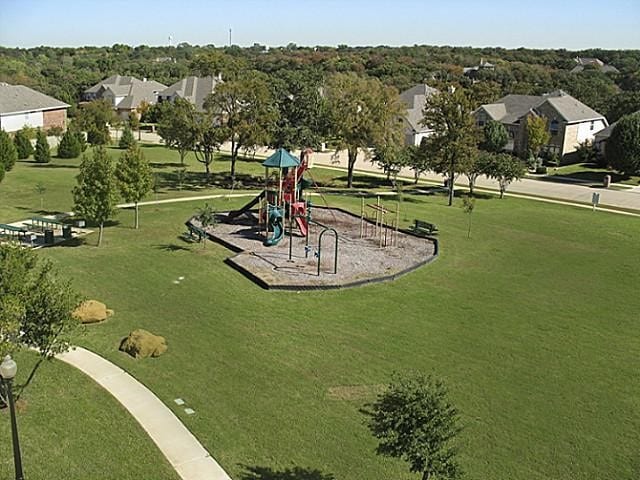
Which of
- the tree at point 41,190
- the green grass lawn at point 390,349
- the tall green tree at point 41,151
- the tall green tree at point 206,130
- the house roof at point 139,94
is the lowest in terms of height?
the green grass lawn at point 390,349

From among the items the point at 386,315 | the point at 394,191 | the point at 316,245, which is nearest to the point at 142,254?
the point at 316,245

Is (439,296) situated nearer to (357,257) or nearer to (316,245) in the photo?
(357,257)

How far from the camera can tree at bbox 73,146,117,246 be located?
2909 centimetres

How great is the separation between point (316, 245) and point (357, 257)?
2492mm

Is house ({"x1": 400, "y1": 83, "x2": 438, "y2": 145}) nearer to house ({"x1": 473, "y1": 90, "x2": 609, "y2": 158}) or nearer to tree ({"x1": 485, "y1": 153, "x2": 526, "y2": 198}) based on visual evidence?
house ({"x1": 473, "y1": 90, "x2": 609, "y2": 158})

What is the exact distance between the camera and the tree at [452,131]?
147 feet

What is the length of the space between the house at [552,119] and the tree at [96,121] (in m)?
39.3

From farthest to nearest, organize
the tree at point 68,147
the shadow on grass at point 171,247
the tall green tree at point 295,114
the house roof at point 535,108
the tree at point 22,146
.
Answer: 1. the house roof at point 535,108
2. the tall green tree at point 295,114
3. the tree at point 68,147
4. the tree at point 22,146
5. the shadow on grass at point 171,247

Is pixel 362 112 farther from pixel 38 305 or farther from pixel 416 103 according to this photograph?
pixel 38 305

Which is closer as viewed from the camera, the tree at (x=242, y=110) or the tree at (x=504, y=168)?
the tree at (x=242, y=110)

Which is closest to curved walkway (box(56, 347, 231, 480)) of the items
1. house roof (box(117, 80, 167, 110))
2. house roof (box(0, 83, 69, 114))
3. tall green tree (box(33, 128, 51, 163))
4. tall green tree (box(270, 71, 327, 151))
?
tall green tree (box(33, 128, 51, 163))

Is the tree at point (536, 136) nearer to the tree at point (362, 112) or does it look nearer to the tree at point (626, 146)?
the tree at point (626, 146)

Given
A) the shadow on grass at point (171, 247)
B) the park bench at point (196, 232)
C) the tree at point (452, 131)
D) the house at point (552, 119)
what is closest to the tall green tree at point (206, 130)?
the tree at point (452, 131)

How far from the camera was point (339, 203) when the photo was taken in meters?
43.4
